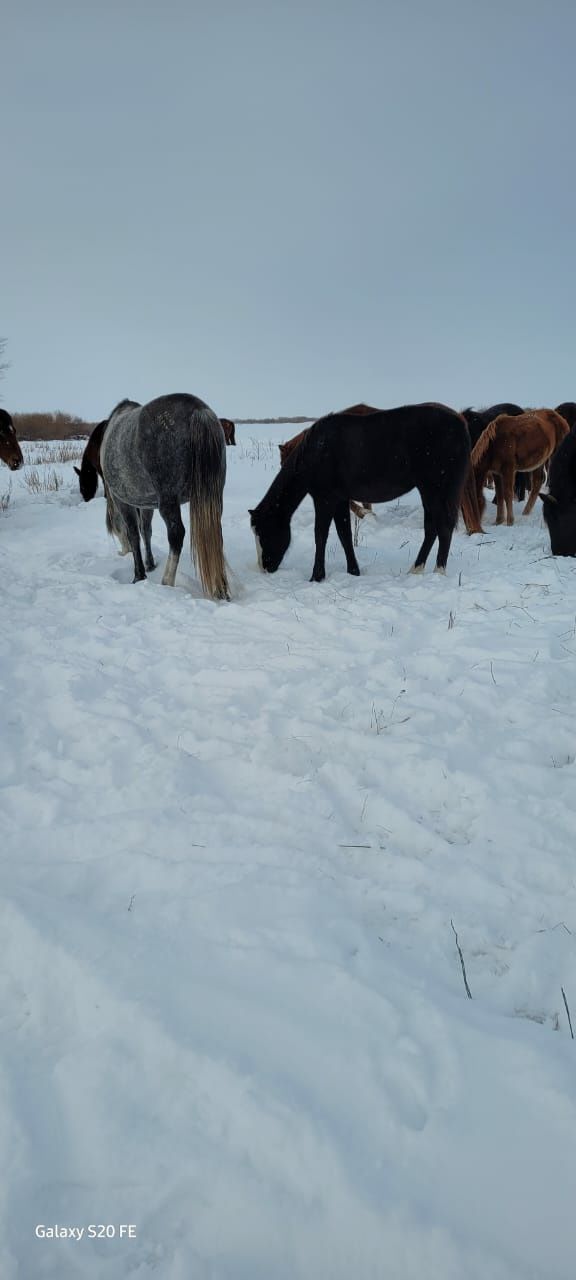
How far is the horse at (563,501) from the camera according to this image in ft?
20.4

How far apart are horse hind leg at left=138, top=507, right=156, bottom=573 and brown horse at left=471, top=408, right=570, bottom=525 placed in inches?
187

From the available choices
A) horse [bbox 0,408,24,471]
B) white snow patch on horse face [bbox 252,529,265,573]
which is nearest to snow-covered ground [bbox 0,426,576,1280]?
white snow patch on horse face [bbox 252,529,265,573]

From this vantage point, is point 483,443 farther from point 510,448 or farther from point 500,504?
point 500,504

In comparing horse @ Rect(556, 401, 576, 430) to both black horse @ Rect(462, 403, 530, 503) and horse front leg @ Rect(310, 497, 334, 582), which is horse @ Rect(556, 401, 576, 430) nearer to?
black horse @ Rect(462, 403, 530, 503)

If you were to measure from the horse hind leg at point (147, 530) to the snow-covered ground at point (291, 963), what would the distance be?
3.48 m

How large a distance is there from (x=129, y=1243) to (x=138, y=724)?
192cm

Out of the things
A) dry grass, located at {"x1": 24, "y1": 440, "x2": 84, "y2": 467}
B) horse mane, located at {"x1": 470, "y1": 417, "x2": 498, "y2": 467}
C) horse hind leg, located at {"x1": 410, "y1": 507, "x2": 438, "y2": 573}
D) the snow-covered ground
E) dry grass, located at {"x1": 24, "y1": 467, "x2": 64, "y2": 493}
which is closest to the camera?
the snow-covered ground

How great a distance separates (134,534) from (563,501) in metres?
4.74

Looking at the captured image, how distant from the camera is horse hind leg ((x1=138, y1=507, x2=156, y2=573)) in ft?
21.5

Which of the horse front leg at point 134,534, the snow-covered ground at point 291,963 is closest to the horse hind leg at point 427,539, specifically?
the snow-covered ground at point 291,963

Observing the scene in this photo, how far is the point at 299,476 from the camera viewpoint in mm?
6121

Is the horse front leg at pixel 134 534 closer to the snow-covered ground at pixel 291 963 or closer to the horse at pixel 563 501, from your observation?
the snow-covered ground at pixel 291 963

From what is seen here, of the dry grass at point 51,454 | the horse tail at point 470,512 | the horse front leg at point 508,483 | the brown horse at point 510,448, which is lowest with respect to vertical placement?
the horse tail at point 470,512

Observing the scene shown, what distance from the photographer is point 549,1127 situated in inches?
42.1
